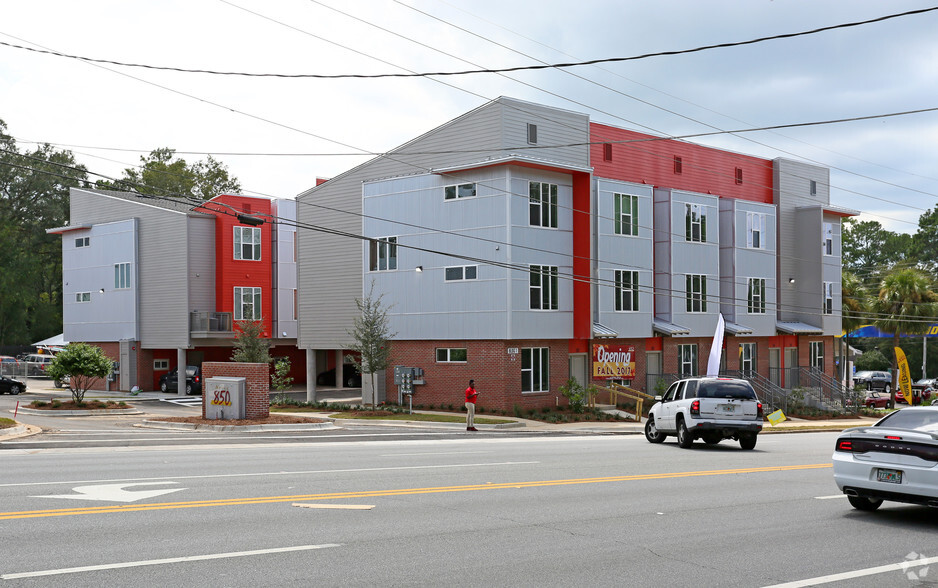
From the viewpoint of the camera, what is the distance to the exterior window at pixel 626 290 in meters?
40.5

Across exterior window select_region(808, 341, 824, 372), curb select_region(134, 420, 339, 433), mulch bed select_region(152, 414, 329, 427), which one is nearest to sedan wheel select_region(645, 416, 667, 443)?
curb select_region(134, 420, 339, 433)

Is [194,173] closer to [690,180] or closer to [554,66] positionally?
[690,180]

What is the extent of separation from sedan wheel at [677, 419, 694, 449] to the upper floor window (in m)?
15.9

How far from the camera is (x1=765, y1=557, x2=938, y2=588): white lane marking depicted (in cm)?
784

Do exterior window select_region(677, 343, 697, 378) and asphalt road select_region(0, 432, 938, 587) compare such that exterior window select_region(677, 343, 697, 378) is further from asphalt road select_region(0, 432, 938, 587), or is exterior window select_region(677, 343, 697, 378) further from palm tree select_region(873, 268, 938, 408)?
asphalt road select_region(0, 432, 938, 587)

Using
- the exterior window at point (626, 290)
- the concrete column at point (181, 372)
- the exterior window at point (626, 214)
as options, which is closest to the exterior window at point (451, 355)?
the exterior window at point (626, 290)

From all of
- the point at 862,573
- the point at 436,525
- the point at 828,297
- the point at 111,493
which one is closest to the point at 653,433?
the point at 436,525

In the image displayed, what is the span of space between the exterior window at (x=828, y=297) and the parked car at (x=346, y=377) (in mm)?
28382

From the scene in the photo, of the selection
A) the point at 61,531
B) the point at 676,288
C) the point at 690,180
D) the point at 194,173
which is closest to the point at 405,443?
the point at 61,531

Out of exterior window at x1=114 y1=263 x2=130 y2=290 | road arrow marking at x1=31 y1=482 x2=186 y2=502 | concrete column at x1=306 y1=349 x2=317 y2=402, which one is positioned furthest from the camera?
exterior window at x1=114 y1=263 x2=130 y2=290

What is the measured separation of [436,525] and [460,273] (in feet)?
92.1

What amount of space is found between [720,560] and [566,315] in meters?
29.8

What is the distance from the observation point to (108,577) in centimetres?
759

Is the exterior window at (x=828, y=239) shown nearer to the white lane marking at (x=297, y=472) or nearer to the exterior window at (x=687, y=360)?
the exterior window at (x=687, y=360)
